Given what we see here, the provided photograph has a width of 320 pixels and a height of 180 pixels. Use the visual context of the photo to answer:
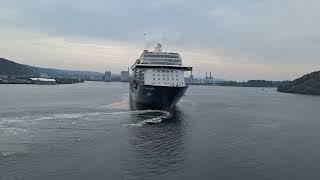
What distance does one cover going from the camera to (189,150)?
26.9 m

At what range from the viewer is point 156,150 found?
26.0 m

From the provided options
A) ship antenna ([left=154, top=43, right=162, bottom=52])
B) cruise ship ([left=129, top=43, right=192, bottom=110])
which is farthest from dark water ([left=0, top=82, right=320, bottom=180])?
ship antenna ([left=154, top=43, right=162, bottom=52])

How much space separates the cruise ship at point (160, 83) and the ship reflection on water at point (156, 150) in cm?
867

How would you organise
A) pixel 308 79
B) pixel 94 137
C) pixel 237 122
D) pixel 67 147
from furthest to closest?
pixel 308 79
pixel 237 122
pixel 94 137
pixel 67 147

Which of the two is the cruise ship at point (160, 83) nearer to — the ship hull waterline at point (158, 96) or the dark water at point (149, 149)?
the ship hull waterline at point (158, 96)

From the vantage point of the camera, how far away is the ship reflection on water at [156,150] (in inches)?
835

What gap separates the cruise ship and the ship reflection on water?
8673mm

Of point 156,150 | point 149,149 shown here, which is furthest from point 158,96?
point 156,150

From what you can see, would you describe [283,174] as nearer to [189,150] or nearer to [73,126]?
[189,150]

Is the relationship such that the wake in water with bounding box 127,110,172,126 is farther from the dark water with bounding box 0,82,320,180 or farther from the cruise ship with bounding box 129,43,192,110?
the cruise ship with bounding box 129,43,192,110

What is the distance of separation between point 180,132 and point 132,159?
36.9 ft

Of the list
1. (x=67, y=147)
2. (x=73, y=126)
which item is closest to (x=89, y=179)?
(x=67, y=147)

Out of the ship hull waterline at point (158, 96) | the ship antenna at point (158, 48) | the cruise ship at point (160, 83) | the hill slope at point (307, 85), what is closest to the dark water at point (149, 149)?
the ship hull waterline at point (158, 96)

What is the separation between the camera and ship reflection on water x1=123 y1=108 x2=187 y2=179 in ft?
69.6
